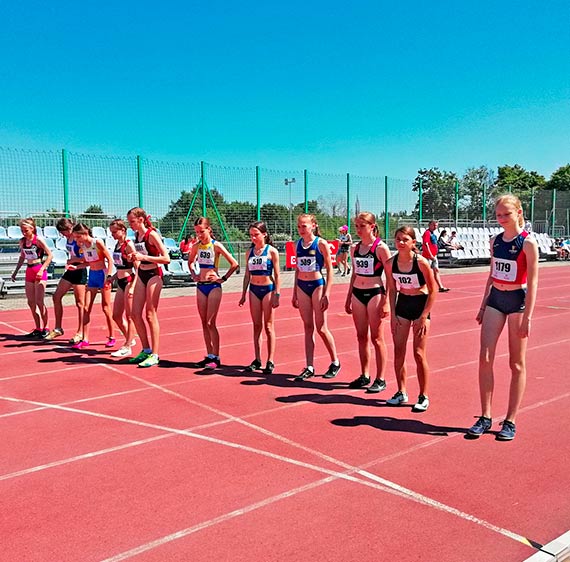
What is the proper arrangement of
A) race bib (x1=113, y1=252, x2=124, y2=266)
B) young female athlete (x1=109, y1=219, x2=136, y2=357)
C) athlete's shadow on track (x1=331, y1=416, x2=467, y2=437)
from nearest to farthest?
1. athlete's shadow on track (x1=331, y1=416, x2=467, y2=437)
2. young female athlete (x1=109, y1=219, x2=136, y2=357)
3. race bib (x1=113, y1=252, x2=124, y2=266)

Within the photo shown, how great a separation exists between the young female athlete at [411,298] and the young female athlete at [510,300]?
2.03ft

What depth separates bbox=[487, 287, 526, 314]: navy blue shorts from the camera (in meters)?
4.79

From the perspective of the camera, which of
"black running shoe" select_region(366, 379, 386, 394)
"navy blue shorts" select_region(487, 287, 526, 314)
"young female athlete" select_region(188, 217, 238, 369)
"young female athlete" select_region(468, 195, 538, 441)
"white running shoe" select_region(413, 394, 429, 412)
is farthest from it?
"young female athlete" select_region(188, 217, 238, 369)

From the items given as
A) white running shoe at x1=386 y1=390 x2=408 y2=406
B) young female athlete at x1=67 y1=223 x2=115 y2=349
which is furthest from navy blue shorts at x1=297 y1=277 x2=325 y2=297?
young female athlete at x1=67 y1=223 x2=115 y2=349

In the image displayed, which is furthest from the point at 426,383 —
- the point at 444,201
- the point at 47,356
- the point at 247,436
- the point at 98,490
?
the point at 444,201

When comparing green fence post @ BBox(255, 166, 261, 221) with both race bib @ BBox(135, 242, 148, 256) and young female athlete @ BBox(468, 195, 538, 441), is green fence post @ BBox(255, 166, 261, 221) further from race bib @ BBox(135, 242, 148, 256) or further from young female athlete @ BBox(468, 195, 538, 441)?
young female athlete @ BBox(468, 195, 538, 441)

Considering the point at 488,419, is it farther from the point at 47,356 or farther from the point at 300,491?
the point at 47,356

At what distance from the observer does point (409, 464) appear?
14.4ft

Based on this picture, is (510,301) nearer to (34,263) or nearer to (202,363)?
(202,363)

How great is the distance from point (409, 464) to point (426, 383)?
139 centimetres

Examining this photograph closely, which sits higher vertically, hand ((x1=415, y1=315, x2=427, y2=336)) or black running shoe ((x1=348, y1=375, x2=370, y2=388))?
hand ((x1=415, y1=315, x2=427, y2=336))

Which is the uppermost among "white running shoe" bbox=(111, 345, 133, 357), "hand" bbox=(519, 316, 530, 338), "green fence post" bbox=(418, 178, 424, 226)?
"green fence post" bbox=(418, 178, 424, 226)

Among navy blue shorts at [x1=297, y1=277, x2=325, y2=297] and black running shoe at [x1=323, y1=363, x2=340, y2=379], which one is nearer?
navy blue shorts at [x1=297, y1=277, x2=325, y2=297]

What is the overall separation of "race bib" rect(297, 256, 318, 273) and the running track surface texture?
137cm
